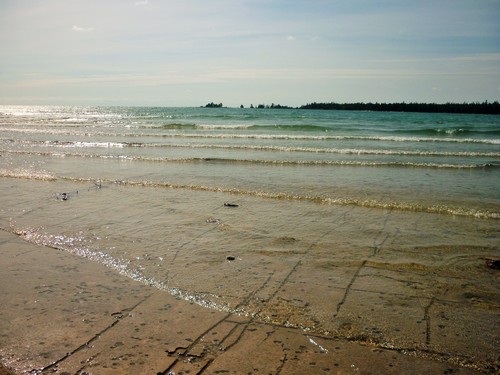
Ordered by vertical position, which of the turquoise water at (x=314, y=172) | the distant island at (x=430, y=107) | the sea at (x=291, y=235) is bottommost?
the sea at (x=291, y=235)

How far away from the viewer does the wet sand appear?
3.07 metres

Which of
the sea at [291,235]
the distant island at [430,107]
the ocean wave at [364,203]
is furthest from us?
the distant island at [430,107]

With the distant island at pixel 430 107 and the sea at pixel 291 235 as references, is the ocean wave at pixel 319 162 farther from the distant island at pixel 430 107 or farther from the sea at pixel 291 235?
the distant island at pixel 430 107

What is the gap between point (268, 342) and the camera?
134 inches

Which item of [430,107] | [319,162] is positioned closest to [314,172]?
[319,162]

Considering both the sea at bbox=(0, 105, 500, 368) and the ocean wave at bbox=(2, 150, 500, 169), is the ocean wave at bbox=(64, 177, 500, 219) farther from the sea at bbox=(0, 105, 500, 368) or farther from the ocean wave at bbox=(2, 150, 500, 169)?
the ocean wave at bbox=(2, 150, 500, 169)

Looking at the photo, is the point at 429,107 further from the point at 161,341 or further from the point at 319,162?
the point at 161,341

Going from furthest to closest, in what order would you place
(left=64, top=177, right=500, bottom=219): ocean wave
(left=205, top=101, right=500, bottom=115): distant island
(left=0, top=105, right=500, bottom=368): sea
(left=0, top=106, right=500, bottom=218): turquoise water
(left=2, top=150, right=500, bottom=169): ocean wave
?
(left=205, top=101, right=500, bottom=115): distant island → (left=2, top=150, right=500, bottom=169): ocean wave → (left=0, top=106, right=500, bottom=218): turquoise water → (left=64, top=177, right=500, bottom=219): ocean wave → (left=0, top=105, right=500, bottom=368): sea

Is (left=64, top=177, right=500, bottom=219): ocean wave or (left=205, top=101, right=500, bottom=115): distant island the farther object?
(left=205, top=101, right=500, bottom=115): distant island

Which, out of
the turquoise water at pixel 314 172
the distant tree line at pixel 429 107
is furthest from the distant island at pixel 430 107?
the turquoise water at pixel 314 172

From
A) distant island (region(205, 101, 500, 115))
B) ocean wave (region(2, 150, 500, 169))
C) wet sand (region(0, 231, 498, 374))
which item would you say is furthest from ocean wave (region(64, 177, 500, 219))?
distant island (region(205, 101, 500, 115))

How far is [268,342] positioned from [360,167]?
11.9 meters

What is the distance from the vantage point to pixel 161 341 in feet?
11.1

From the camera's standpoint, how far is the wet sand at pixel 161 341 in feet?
10.1
